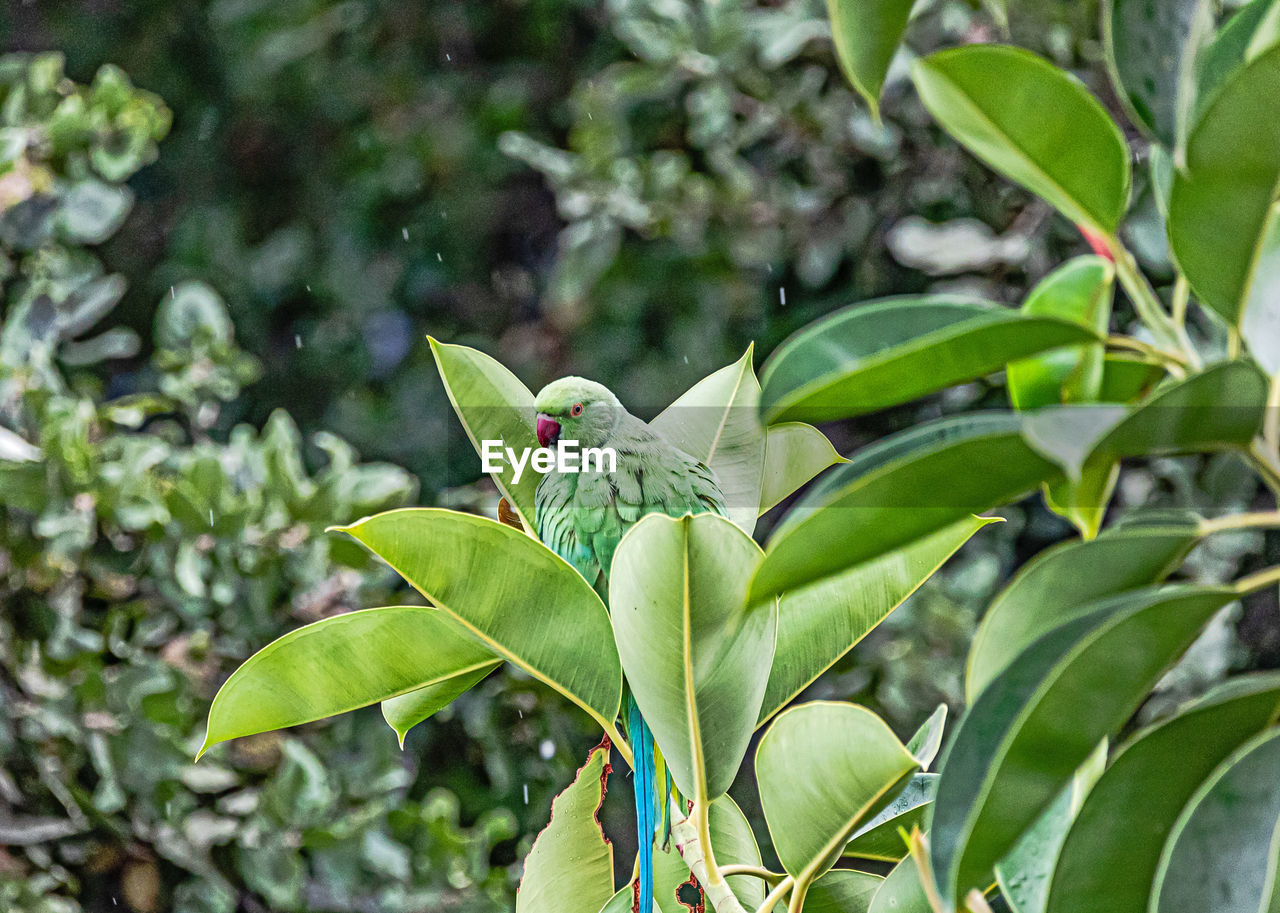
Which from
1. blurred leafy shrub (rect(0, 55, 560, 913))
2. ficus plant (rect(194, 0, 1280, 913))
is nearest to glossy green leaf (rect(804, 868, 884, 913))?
ficus plant (rect(194, 0, 1280, 913))

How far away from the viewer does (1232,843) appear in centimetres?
22

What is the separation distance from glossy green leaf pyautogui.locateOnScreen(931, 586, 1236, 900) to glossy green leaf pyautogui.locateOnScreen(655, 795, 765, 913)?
0.56ft

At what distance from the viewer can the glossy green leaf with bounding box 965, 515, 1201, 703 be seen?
23cm

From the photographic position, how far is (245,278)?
1.06m

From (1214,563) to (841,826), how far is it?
717mm

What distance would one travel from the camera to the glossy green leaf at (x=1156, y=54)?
0.23 m

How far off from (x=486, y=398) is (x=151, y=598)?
0.54 metres

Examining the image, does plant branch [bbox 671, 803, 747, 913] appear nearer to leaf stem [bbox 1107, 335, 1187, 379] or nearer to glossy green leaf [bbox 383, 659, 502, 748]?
glossy green leaf [bbox 383, 659, 502, 748]

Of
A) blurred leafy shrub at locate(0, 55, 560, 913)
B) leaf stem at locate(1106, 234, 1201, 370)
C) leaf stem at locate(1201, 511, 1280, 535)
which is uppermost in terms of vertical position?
leaf stem at locate(1106, 234, 1201, 370)

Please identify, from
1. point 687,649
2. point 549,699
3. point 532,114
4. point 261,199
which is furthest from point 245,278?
point 687,649

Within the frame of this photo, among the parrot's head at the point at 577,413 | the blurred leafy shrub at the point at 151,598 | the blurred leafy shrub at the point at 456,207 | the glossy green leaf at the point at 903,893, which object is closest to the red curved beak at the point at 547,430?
the parrot's head at the point at 577,413

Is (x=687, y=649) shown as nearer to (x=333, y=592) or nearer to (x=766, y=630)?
(x=766, y=630)

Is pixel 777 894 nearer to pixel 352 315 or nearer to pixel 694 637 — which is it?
pixel 694 637

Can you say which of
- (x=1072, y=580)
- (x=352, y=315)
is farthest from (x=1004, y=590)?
(x=352, y=315)
